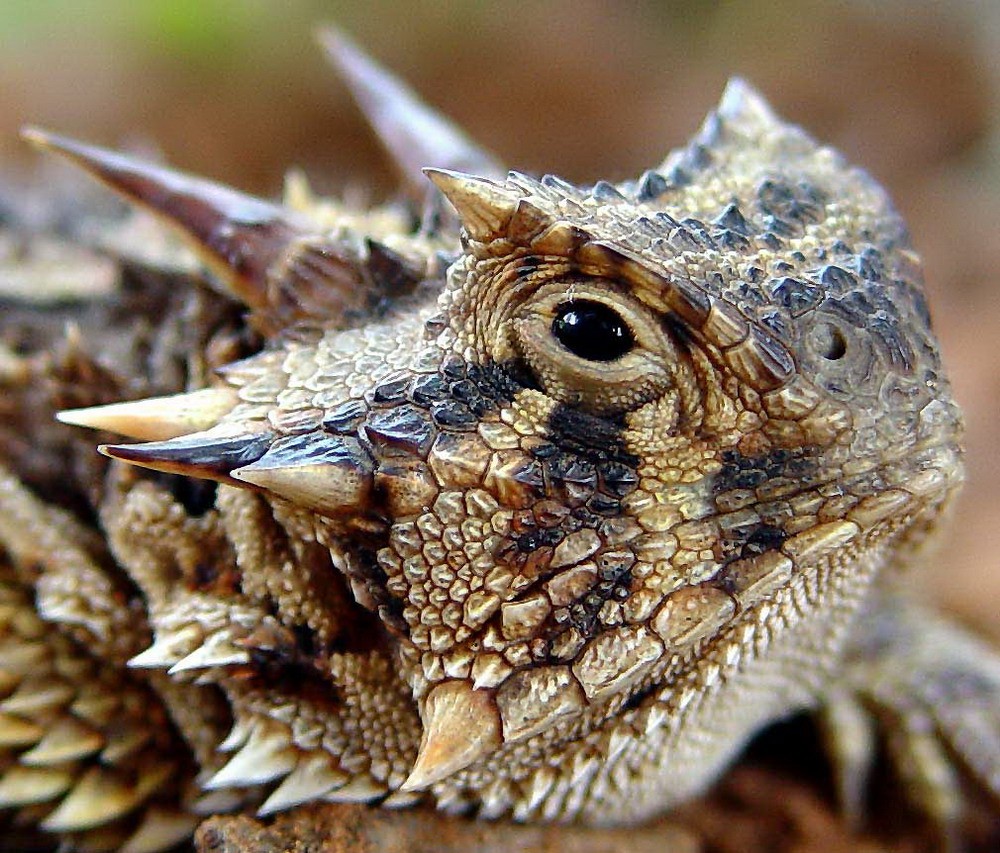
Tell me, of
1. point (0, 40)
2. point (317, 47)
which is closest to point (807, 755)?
point (317, 47)

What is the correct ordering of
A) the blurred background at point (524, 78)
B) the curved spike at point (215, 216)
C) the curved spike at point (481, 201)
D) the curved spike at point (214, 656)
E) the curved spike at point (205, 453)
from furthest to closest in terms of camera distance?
1. the blurred background at point (524, 78)
2. the curved spike at point (215, 216)
3. the curved spike at point (214, 656)
4. the curved spike at point (205, 453)
5. the curved spike at point (481, 201)

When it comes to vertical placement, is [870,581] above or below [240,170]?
below

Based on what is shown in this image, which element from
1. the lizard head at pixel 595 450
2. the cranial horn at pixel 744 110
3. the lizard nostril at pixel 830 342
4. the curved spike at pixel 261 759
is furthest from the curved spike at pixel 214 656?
the cranial horn at pixel 744 110

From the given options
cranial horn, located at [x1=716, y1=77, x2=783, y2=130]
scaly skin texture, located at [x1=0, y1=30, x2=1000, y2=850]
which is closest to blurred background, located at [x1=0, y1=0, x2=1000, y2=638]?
cranial horn, located at [x1=716, y1=77, x2=783, y2=130]

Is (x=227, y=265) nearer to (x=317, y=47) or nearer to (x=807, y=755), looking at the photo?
(x=807, y=755)

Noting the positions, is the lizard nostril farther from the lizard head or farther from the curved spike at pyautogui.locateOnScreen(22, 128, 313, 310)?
the curved spike at pyautogui.locateOnScreen(22, 128, 313, 310)

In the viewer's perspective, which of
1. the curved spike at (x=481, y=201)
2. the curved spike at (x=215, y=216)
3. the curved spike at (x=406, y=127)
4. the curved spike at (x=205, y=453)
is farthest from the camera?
the curved spike at (x=406, y=127)

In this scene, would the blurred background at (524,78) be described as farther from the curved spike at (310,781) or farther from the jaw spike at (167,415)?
the curved spike at (310,781)
